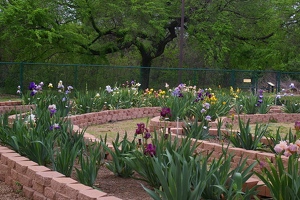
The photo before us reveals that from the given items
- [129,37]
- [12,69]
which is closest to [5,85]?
[12,69]

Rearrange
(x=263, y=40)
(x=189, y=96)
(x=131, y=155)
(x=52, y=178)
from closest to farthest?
(x=52, y=178) → (x=131, y=155) → (x=189, y=96) → (x=263, y=40)

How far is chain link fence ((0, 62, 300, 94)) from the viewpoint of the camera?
20.4 metres

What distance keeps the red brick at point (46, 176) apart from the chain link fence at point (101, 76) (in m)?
15.0

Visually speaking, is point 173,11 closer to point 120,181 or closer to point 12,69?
point 12,69

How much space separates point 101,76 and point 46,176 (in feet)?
54.0

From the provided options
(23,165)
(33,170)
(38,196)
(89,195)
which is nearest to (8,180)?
(23,165)

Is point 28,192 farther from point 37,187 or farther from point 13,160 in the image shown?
point 13,160

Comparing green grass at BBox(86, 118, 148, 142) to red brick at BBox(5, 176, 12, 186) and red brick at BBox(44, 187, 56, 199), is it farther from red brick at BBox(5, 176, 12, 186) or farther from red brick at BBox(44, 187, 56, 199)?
red brick at BBox(44, 187, 56, 199)

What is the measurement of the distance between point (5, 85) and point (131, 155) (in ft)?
57.0

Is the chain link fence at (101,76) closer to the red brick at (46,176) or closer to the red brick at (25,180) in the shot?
the red brick at (25,180)

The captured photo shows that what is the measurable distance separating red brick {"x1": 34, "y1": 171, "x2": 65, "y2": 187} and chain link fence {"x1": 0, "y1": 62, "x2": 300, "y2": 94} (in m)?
15.0

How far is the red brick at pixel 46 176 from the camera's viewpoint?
450cm

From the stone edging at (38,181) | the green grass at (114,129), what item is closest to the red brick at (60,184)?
the stone edging at (38,181)

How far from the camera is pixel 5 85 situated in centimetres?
2128
